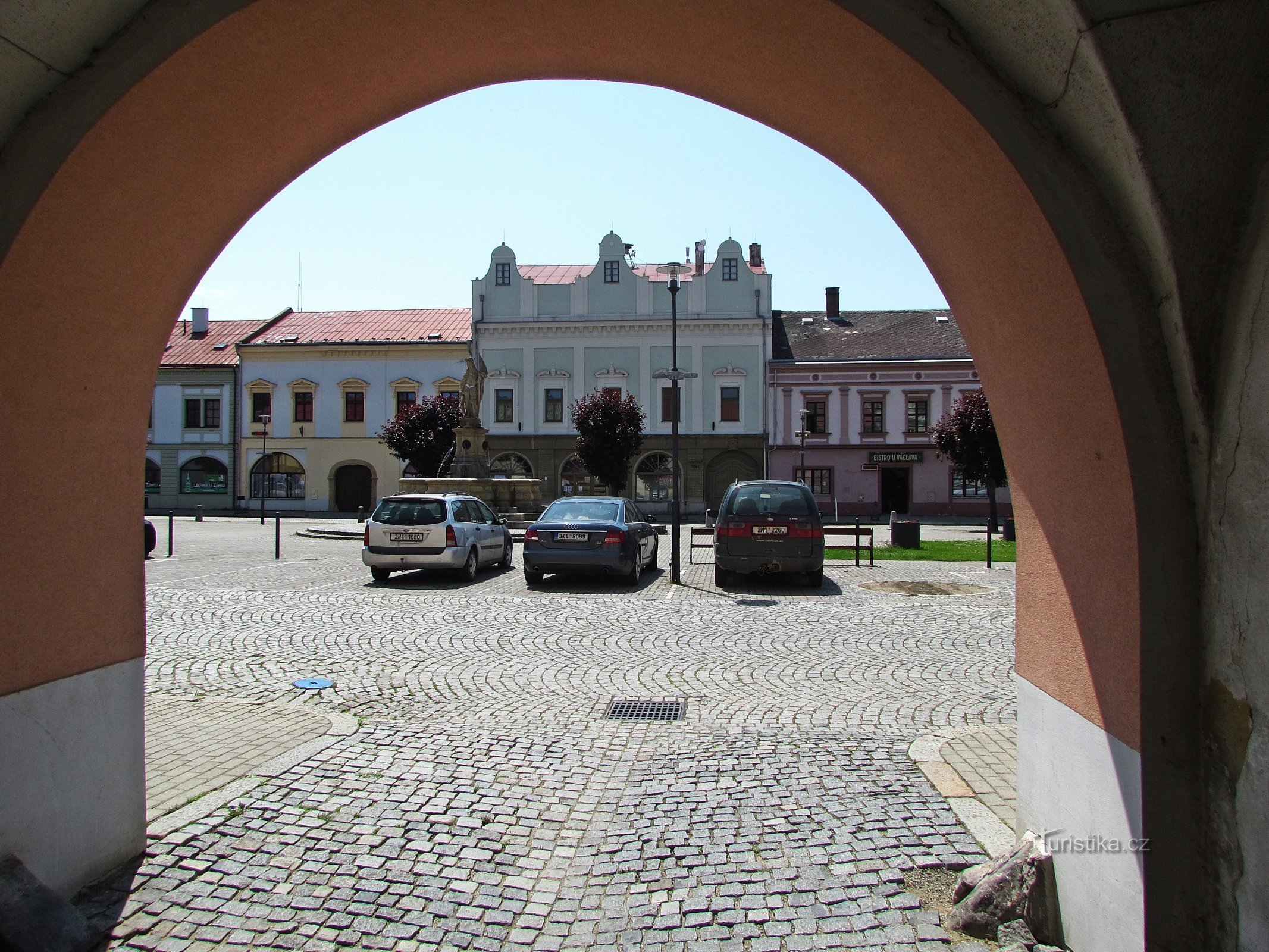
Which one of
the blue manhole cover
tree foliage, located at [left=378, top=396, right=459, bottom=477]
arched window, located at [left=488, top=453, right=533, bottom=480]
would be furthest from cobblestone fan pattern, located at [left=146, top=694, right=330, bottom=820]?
arched window, located at [left=488, top=453, right=533, bottom=480]

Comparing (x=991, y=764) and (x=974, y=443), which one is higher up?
(x=974, y=443)

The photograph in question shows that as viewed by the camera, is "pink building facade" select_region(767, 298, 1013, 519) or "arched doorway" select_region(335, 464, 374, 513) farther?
"arched doorway" select_region(335, 464, 374, 513)

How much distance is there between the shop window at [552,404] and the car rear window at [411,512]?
113 feet

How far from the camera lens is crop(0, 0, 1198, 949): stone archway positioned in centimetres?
248

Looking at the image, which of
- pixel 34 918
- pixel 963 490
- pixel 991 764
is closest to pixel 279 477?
pixel 963 490

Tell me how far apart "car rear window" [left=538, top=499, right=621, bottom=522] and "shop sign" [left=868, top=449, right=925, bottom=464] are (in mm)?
34280

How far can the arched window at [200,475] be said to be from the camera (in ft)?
171

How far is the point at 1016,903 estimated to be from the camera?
10.2 ft

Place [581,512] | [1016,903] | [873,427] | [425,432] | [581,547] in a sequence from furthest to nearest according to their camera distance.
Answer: [873,427] → [425,432] → [581,512] → [581,547] → [1016,903]

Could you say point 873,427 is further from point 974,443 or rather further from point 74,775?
point 74,775

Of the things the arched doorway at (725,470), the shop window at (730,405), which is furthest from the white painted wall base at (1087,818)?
the shop window at (730,405)

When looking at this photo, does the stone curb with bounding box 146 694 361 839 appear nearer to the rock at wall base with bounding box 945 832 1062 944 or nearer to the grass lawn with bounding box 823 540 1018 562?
the rock at wall base with bounding box 945 832 1062 944

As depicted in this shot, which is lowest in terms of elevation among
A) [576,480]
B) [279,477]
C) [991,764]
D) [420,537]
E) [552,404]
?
[991,764]

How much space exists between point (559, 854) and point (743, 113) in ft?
10.8
